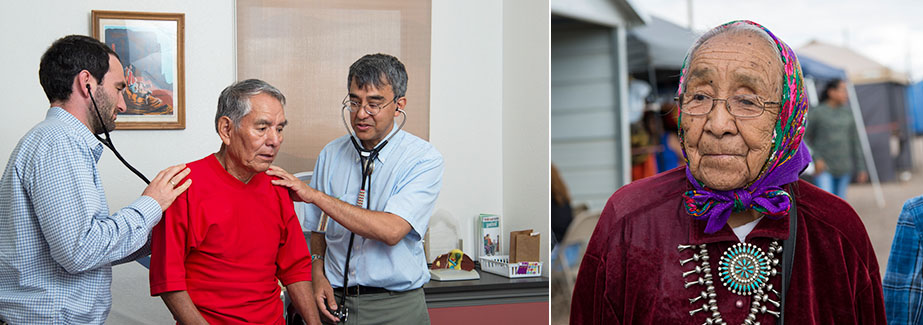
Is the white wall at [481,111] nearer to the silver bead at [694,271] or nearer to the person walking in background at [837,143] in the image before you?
the silver bead at [694,271]

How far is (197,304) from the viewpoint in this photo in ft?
6.47

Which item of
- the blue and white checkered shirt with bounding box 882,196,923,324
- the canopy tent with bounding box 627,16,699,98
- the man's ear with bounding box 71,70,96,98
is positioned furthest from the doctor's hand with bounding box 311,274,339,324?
the canopy tent with bounding box 627,16,699,98

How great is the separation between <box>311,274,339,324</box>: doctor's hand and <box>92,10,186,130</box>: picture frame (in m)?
1.47

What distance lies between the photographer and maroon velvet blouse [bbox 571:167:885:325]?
4.40ft

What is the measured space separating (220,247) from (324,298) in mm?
498

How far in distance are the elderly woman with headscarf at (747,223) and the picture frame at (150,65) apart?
105 inches

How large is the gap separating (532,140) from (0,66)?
252 centimetres

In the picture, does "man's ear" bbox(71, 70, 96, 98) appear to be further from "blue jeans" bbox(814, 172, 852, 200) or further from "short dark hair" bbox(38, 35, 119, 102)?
"blue jeans" bbox(814, 172, 852, 200)

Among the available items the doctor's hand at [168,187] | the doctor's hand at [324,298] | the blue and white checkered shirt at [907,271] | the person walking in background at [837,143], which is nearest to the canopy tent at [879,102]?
the person walking in background at [837,143]

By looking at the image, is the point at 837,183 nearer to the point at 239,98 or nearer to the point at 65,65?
the point at 239,98

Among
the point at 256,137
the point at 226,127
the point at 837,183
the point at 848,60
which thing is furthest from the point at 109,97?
the point at 837,183

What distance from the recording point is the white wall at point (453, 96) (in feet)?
10.8

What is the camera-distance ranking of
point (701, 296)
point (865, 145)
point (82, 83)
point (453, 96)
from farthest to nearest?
point (865, 145) < point (453, 96) < point (82, 83) < point (701, 296)

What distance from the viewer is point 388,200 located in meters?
2.42
